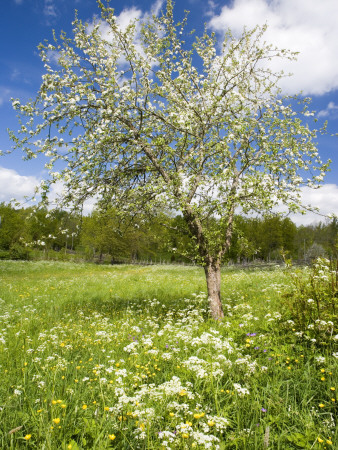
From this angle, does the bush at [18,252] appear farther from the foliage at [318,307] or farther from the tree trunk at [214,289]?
the foliage at [318,307]

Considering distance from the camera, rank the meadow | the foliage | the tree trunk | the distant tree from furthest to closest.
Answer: the distant tree, the tree trunk, the foliage, the meadow

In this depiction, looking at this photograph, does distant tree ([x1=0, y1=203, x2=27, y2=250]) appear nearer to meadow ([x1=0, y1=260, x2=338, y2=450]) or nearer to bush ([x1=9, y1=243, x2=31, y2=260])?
bush ([x1=9, y1=243, x2=31, y2=260])

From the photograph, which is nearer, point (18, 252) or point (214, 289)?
point (214, 289)

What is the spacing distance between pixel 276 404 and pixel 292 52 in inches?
394

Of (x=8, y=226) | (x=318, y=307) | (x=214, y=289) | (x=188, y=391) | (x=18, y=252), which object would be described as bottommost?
(x=18, y=252)

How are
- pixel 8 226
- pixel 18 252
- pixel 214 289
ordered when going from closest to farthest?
1. pixel 214 289
2. pixel 18 252
3. pixel 8 226

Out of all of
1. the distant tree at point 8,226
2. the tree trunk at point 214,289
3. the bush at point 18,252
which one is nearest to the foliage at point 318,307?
the tree trunk at point 214,289

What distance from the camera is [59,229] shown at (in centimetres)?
877

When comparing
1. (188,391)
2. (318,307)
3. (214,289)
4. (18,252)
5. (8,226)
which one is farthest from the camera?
(8,226)

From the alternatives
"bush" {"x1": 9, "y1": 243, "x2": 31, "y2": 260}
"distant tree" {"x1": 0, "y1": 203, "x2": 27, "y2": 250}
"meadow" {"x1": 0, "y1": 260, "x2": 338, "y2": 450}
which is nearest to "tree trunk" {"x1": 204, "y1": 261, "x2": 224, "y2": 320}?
"meadow" {"x1": 0, "y1": 260, "x2": 338, "y2": 450}

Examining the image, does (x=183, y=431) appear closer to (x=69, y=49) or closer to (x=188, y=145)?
(x=188, y=145)

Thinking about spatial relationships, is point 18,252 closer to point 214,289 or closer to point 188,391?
point 214,289

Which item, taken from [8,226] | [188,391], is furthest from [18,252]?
[188,391]

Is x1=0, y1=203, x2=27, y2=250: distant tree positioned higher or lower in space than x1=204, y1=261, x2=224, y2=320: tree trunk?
higher
